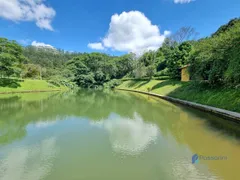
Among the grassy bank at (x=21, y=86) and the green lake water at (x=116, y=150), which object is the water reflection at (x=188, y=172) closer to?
the green lake water at (x=116, y=150)

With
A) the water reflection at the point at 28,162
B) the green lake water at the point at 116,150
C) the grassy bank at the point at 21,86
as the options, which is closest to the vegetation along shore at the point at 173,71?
the grassy bank at the point at 21,86

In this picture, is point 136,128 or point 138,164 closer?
point 138,164

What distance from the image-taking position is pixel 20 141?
A: 5566 mm

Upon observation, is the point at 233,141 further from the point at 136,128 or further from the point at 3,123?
the point at 3,123

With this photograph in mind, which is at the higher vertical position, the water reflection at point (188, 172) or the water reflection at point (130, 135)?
the water reflection at point (188, 172)

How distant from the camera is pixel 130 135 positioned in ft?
20.8

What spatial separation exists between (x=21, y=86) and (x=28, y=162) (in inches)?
1016

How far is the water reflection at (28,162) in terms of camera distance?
140 inches

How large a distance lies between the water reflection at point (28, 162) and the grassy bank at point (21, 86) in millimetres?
21682

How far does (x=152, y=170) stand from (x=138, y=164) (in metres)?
0.38

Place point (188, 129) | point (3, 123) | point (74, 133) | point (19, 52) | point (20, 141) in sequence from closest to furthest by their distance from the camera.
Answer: point (20, 141) < point (74, 133) < point (188, 129) < point (3, 123) < point (19, 52)

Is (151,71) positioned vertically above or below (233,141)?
above

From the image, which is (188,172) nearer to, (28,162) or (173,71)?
(28,162)

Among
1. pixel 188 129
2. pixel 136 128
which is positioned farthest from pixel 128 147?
pixel 188 129
